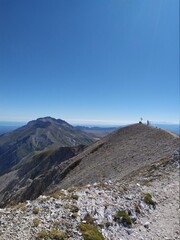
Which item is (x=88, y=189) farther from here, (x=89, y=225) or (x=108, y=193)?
(x=89, y=225)

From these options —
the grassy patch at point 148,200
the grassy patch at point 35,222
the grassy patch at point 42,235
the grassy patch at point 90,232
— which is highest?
the grassy patch at point 35,222

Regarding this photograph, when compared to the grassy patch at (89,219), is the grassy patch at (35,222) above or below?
above

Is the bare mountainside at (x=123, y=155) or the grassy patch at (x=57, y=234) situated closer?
the grassy patch at (x=57, y=234)

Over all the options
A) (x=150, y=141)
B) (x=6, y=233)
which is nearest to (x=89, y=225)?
(x=6, y=233)

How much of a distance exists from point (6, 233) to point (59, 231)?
2.74m

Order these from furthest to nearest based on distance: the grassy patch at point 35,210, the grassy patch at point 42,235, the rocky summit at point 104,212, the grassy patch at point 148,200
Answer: the grassy patch at point 148,200 → the grassy patch at point 35,210 → the rocky summit at point 104,212 → the grassy patch at point 42,235

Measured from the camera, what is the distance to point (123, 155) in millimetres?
51938

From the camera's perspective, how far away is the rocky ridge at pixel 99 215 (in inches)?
545

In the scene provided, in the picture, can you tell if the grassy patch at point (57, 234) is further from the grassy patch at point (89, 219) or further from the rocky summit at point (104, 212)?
the grassy patch at point (89, 219)

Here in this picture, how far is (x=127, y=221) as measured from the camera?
17.5 metres

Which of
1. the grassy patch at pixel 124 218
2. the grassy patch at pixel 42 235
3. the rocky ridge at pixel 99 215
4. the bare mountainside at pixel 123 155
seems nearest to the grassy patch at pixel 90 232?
the rocky ridge at pixel 99 215

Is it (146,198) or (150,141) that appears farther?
(150,141)

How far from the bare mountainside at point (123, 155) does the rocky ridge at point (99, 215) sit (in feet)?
46.5

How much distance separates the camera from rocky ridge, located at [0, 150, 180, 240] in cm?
1384
